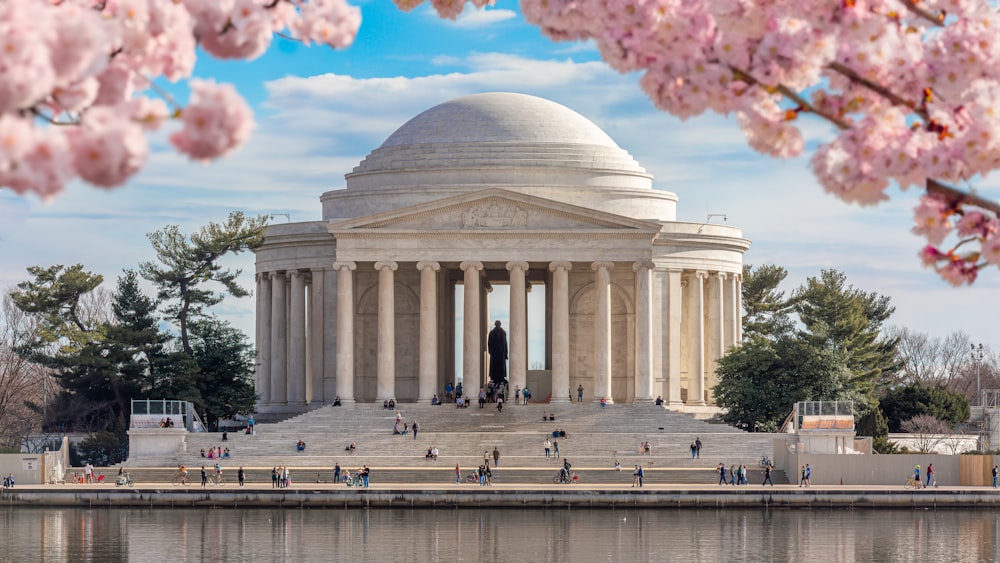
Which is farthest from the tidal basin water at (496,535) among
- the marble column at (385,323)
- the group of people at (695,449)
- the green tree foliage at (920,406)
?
the green tree foliage at (920,406)

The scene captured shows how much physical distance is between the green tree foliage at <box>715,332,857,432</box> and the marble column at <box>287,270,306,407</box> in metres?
29.8

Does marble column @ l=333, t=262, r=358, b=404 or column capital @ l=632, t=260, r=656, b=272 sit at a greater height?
column capital @ l=632, t=260, r=656, b=272

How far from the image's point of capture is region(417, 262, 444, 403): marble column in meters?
112

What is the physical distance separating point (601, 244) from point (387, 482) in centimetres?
2929

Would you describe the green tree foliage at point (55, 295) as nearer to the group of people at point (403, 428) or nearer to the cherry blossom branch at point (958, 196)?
the group of people at point (403, 428)

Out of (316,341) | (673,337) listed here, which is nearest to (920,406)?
(673,337)

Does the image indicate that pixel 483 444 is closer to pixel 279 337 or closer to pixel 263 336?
pixel 279 337

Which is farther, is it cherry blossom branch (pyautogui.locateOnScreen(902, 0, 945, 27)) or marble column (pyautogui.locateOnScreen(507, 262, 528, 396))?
marble column (pyautogui.locateOnScreen(507, 262, 528, 396))

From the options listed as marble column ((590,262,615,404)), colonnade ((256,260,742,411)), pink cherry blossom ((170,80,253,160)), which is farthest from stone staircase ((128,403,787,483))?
pink cherry blossom ((170,80,253,160))

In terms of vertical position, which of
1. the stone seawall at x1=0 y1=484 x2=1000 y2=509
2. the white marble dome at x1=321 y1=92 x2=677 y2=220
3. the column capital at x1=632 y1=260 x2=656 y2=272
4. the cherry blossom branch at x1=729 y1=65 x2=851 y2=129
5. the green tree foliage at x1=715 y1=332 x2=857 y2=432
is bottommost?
the stone seawall at x1=0 y1=484 x2=1000 y2=509

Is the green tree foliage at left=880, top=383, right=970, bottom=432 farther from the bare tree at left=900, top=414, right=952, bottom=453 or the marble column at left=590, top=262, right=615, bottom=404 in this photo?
the marble column at left=590, top=262, right=615, bottom=404

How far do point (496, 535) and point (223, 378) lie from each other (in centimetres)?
5320

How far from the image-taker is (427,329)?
367ft

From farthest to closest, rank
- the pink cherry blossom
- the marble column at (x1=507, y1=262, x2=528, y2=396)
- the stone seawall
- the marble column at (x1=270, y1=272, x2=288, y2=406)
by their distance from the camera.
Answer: the marble column at (x1=270, y1=272, x2=288, y2=406)
the marble column at (x1=507, y1=262, x2=528, y2=396)
the stone seawall
the pink cherry blossom
